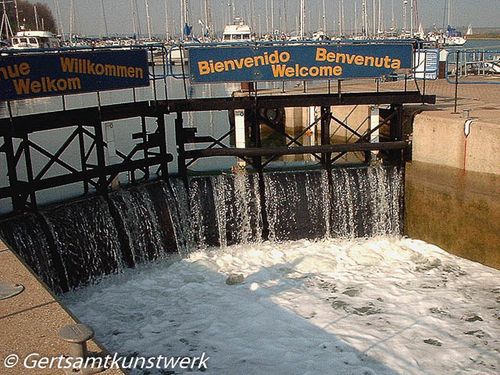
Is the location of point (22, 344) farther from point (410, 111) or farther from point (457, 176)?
point (410, 111)

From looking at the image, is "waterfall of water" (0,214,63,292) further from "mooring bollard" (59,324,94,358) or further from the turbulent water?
"mooring bollard" (59,324,94,358)

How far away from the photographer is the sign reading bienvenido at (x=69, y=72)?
10617 millimetres

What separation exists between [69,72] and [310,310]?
6997mm

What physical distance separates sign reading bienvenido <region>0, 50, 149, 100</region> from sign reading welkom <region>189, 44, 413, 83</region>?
1421 millimetres

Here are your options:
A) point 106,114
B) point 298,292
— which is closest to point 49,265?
point 106,114

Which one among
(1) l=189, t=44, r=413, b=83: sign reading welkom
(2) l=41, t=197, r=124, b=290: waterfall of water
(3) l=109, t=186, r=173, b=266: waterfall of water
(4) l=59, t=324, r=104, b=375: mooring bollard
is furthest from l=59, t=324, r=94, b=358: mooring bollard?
(1) l=189, t=44, r=413, b=83: sign reading welkom

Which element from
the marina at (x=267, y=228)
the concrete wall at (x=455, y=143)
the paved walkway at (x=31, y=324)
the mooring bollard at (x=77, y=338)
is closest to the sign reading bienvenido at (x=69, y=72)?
the marina at (x=267, y=228)

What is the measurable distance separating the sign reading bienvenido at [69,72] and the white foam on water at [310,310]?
4.19 m

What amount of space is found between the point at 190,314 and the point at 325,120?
6810 mm

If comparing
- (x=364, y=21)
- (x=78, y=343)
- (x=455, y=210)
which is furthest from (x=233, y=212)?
(x=364, y=21)

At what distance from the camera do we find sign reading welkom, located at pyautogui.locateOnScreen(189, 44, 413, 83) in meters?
12.9

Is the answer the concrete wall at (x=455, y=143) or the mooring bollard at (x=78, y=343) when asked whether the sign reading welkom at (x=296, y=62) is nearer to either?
the concrete wall at (x=455, y=143)

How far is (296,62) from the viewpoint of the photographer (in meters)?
13.3

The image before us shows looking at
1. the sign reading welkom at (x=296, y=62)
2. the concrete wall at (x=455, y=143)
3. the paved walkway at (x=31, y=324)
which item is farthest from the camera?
the sign reading welkom at (x=296, y=62)
